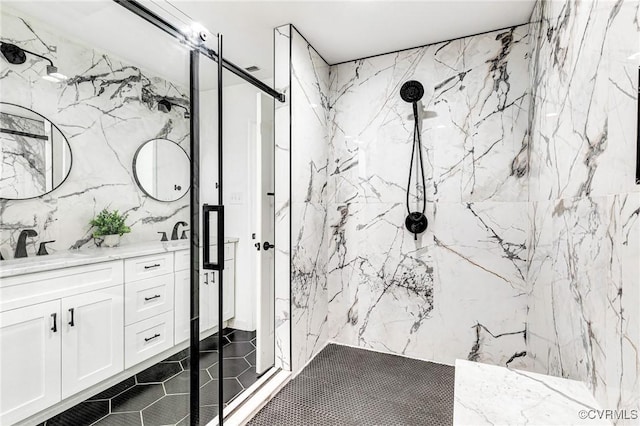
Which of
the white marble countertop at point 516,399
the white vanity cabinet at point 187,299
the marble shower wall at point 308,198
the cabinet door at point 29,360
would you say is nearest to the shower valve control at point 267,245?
the marble shower wall at point 308,198

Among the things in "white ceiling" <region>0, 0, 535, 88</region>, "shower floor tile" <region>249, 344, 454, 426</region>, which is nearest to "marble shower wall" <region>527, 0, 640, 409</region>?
"white ceiling" <region>0, 0, 535, 88</region>

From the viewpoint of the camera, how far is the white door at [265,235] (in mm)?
2170

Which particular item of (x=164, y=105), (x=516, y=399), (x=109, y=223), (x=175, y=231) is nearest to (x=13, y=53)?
(x=164, y=105)

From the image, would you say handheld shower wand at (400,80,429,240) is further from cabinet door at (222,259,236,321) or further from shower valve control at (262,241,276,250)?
cabinet door at (222,259,236,321)

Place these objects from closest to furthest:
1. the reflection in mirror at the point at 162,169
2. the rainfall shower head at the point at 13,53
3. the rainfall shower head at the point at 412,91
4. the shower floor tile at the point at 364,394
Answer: the rainfall shower head at the point at 13,53 → the reflection in mirror at the point at 162,169 → the shower floor tile at the point at 364,394 → the rainfall shower head at the point at 412,91

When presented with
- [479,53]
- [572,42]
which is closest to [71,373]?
[572,42]

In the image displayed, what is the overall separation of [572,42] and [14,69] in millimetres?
2031

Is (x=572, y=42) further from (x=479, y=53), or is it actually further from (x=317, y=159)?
(x=317, y=159)

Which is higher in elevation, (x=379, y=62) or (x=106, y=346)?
(x=379, y=62)

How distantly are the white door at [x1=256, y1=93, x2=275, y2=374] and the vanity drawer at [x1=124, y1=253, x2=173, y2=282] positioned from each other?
0.82 m

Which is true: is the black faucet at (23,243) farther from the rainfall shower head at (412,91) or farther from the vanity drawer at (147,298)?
the rainfall shower head at (412,91)

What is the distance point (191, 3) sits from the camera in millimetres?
1896

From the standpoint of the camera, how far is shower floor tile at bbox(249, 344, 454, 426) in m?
1.79

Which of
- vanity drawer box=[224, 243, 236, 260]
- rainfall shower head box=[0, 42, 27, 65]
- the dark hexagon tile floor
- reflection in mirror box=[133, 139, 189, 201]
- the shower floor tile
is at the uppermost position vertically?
rainfall shower head box=[0, 42, 27, 65]
